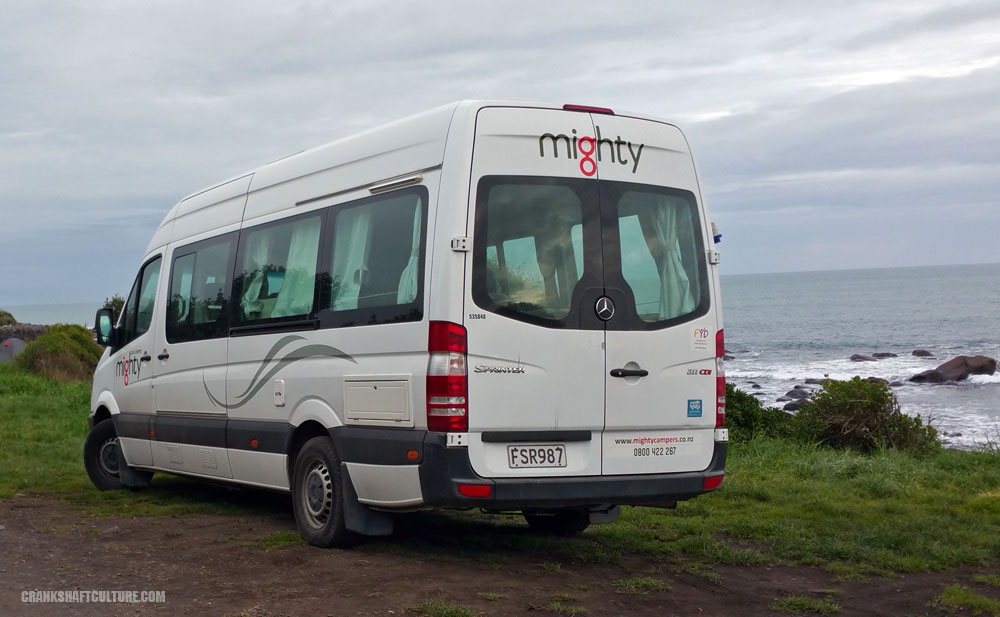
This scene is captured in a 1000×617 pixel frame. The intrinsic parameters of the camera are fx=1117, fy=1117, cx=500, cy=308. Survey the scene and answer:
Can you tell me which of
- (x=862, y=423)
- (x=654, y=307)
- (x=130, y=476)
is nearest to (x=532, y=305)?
(x=654, y=307)

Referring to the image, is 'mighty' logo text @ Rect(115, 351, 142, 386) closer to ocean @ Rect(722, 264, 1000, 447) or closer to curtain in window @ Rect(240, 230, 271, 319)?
curtain in window @ Rect(240, 230, 271, 319)

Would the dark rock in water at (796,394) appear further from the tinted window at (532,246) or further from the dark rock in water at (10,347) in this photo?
the tinted window at (532,246)

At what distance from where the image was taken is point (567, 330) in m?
6.92

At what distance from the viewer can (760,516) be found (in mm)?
9234

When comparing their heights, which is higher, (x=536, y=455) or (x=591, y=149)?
(x=591, y=149)

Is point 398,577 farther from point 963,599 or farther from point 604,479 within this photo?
point 963,599

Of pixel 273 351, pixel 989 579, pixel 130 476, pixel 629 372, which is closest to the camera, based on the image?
pixel 989 579

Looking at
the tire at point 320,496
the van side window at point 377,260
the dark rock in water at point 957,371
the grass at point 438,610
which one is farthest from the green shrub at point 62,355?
the dark rock in water at point 957,371

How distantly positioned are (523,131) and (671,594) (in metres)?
2.97

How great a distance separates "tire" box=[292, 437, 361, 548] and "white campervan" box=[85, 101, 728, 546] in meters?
0.02

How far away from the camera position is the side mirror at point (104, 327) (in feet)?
37.3

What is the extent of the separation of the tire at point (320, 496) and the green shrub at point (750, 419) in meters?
8.30

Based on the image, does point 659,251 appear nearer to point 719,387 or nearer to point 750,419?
point 719,387

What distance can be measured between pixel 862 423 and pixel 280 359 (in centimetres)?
879
